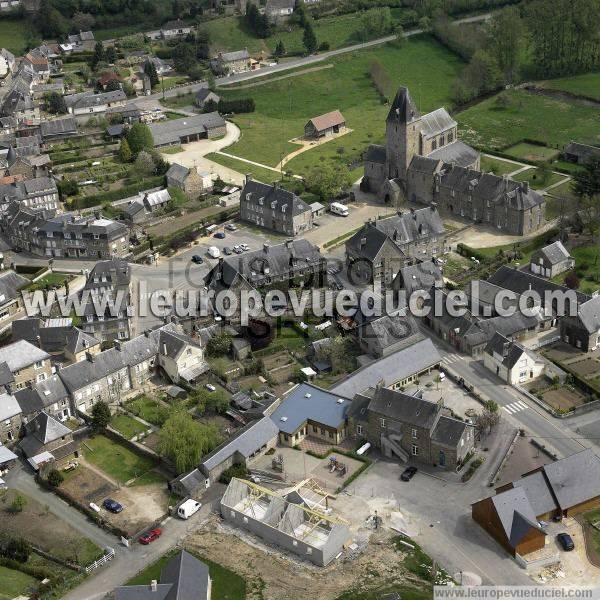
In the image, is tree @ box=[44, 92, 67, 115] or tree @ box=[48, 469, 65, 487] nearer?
tree @ box=[48, 469, 65, 487]

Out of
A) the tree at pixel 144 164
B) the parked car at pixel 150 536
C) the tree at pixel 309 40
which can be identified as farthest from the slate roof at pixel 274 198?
the tree at pixel 309 40

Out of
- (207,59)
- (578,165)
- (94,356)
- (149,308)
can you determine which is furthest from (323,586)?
(207,59)

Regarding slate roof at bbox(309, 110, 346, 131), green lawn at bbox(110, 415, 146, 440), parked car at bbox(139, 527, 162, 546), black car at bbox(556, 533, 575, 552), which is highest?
slate roof at bbox(309, 110, 346, 131)

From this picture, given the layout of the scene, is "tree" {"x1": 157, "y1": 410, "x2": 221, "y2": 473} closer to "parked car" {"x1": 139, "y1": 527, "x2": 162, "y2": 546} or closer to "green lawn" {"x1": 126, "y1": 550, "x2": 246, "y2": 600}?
"parked car" {"x1": 139, "y1": 527, "x2": 162, "y2": 546}

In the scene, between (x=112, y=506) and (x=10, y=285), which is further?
(x=10, y=285)

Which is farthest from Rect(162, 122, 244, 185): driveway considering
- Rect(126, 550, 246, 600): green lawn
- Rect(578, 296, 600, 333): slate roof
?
Rect(126, 550, 246, 600): green lawn

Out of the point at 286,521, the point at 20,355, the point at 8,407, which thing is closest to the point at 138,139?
the point at 20,355

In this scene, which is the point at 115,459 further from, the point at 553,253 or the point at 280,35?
the point at 280,35
